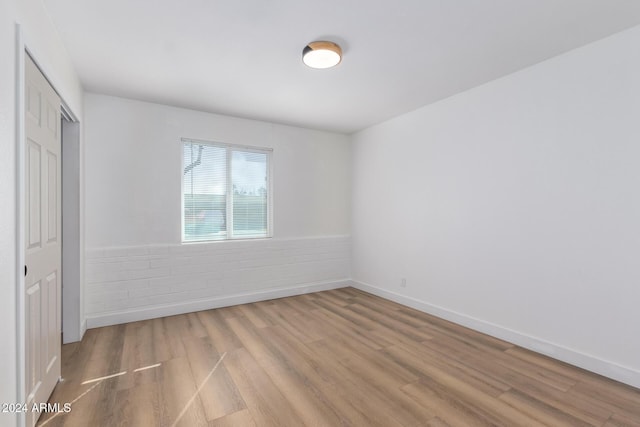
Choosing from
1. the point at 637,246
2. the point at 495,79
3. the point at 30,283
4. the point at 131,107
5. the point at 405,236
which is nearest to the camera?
the point at 30,283

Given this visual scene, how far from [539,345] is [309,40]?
3.42 m

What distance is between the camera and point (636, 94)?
2.27 m

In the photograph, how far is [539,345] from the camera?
9.20ft

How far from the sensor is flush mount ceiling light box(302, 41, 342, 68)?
2426 mm

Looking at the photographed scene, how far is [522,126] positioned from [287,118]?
292 cm

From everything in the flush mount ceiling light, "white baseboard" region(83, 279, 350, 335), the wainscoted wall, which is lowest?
"white baseboard" region(83, 279, 350, 335)

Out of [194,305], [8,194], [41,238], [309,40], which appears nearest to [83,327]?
[194,305]

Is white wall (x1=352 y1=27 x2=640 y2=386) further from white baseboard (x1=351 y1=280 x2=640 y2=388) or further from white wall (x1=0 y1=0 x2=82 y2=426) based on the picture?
white wall (x1=0 y1=0 x2=82 y2=426)

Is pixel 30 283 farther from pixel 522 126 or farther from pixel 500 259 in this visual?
pixel 522 126

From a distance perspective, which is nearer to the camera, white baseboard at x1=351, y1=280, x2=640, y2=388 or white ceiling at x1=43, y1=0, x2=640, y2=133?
white ceiling at x1=43, y1=0, x2=640, y2=133

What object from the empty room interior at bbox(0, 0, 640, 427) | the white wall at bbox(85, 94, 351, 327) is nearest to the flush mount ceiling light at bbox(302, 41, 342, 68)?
the empty room interior at bbox(0, 0, 640, 427)

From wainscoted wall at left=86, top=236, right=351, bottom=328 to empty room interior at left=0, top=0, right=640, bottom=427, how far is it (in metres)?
0.03

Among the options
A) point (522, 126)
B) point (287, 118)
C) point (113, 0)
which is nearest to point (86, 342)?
point (113, 0)

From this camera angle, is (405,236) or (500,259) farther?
(405,236)
